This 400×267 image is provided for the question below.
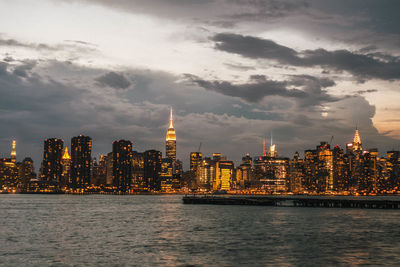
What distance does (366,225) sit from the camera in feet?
299

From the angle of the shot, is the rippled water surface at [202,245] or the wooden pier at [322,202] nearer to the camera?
the rippled water surface at [202,245]

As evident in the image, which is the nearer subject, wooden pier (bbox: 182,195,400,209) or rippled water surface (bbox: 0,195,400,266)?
rippled water surface (bbox: 0,195,400,266)

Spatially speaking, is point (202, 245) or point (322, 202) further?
point (322, 202)

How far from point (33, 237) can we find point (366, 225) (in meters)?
60.7

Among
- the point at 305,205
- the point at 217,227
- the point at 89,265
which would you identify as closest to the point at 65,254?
the point at 89,265

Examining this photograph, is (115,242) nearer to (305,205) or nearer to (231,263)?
(231,263)

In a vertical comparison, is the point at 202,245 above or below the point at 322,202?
below

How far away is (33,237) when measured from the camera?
71.6 m

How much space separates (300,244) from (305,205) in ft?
375

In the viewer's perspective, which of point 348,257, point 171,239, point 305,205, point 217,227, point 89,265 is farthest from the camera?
point 305,205

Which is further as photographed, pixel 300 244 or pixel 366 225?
pixel 366 225

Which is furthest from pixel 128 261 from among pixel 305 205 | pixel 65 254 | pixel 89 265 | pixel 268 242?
pixel 305 205

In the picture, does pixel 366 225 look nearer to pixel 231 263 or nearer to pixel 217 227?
pixel 217 227

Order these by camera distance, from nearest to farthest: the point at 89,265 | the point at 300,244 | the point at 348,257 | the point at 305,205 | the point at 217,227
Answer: the point at 89,265, the point at 348,257, the point at 300,244, the point at 217,227, the point at 305,205
